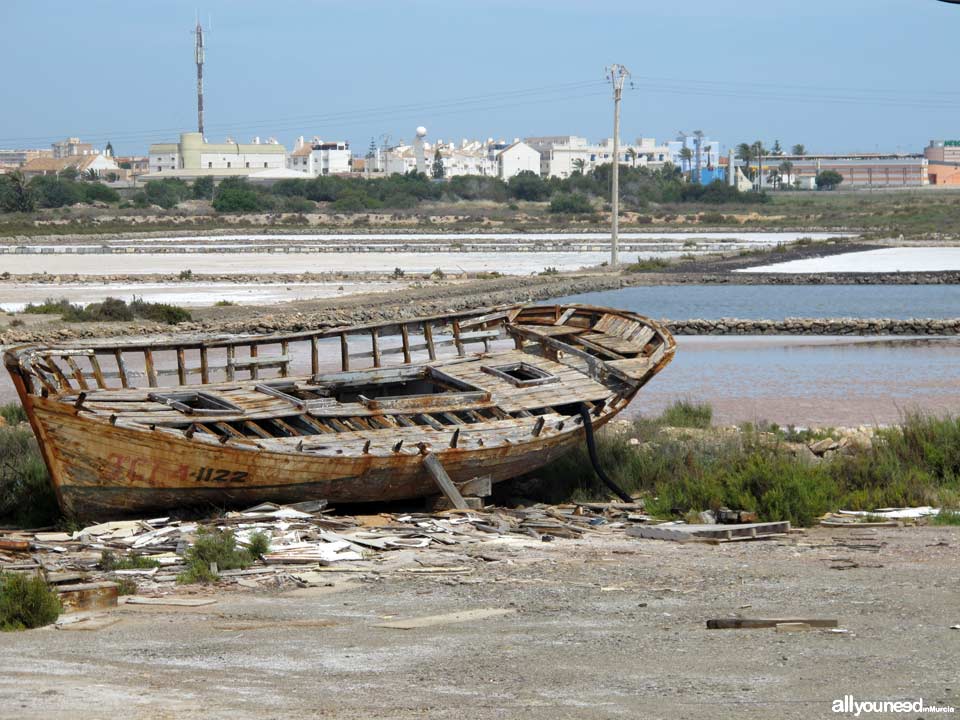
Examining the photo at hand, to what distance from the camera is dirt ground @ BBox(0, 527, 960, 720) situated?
7.45 metres

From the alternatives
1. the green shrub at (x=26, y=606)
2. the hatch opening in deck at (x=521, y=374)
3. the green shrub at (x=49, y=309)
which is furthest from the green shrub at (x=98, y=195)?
the green shrub at (x=26, y=606)

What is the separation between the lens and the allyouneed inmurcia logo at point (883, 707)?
708 cm

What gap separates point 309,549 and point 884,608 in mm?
4801

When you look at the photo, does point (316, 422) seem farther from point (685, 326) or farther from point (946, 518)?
point (685, 326)

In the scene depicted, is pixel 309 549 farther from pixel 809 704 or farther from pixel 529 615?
pixel 809 704

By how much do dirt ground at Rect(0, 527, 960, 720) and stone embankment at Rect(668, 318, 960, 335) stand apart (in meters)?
24.0

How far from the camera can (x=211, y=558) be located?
452 inches

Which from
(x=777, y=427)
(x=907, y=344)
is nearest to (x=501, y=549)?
(x=777, y=427)

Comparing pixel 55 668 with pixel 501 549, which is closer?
pixel 55 668

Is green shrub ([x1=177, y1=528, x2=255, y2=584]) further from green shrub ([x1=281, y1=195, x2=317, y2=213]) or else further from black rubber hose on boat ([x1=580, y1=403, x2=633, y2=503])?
green shrub ([x1=281, y1=195, x2=317, y2=213])

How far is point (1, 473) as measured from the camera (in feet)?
50.3

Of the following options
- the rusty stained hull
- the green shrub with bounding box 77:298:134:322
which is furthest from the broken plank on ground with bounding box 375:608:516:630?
the green shrub with bounding box 77:298:134:322

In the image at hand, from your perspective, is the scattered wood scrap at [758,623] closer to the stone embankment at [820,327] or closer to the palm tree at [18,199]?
the stone embankment at [820,327]

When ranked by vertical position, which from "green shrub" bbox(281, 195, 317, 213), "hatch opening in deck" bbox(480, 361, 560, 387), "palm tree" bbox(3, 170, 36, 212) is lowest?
"hatch opening in deck" bbox(480, 361, 560, 387)
